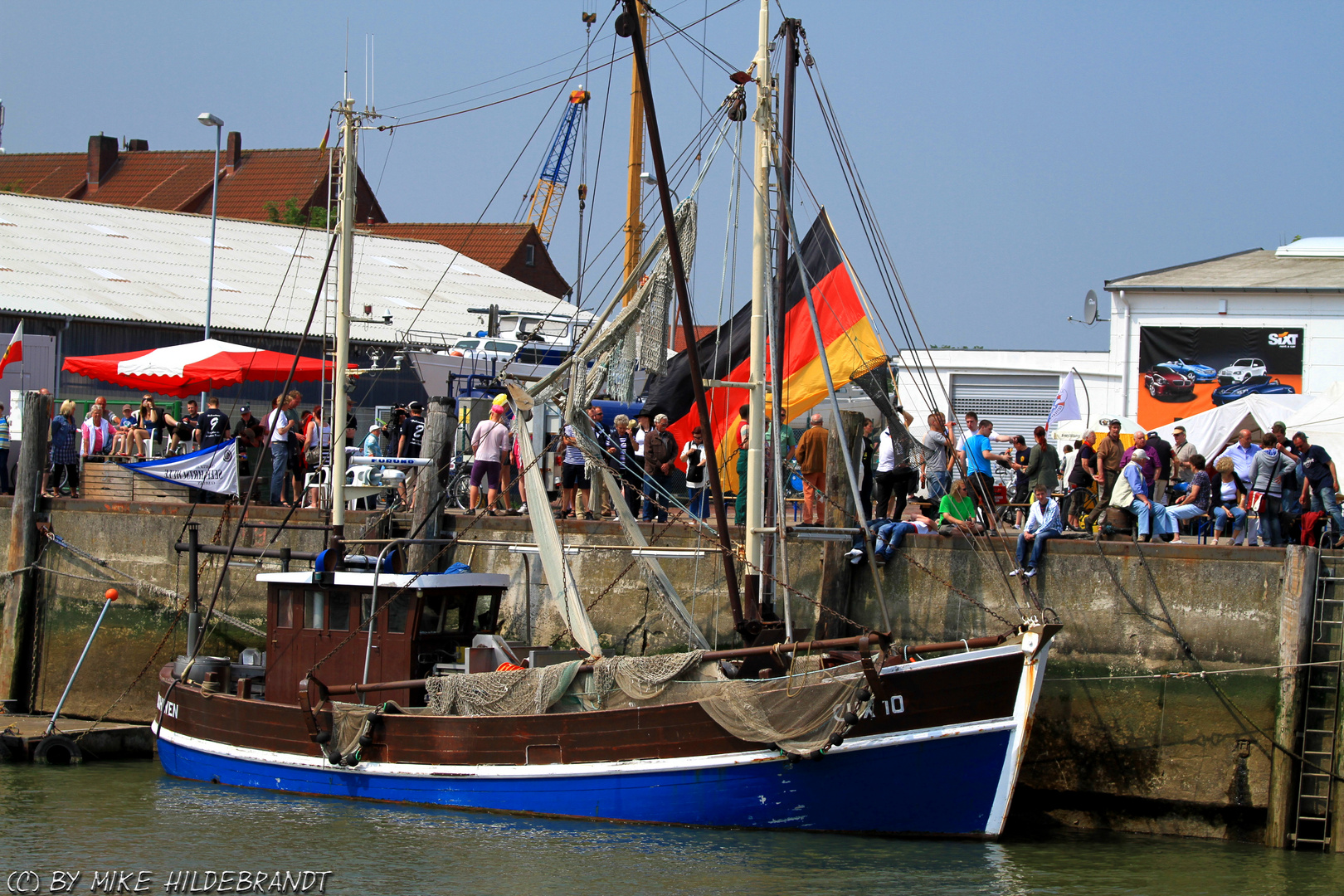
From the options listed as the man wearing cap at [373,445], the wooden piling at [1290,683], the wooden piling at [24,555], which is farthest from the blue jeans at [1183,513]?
the wooden piling at [24,555]

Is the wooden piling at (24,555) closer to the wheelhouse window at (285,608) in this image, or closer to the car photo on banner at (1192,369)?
the wheelhouse window at (285,608)

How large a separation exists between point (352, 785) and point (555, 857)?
11.7 ft

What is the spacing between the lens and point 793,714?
1400 centimetres

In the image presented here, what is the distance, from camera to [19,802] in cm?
1589

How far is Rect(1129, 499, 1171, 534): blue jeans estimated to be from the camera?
1616cm

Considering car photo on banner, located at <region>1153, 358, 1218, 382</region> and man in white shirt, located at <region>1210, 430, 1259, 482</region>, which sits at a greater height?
car photo on banner, located at <region>1153, 358, 1218, 382</region>

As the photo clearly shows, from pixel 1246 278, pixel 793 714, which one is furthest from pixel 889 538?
pixel 1246 278

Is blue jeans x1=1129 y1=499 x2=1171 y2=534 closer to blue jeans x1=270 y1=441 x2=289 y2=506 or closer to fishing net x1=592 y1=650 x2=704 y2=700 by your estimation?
fishing net x1=592 y1=650 x2=704 y2=700

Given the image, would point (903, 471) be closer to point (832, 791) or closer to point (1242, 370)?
point (832, 791)

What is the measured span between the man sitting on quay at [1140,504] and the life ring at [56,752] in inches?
515

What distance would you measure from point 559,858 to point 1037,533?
6.28 metres

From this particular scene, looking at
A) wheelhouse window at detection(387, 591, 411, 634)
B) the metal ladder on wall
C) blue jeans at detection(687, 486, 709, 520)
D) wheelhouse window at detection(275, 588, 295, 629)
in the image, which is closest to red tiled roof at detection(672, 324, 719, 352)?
blue jeans at detection(687, 486, 709, 520)

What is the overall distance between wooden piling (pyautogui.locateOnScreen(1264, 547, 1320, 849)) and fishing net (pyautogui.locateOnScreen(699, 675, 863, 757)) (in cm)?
433

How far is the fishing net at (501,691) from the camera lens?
591 inches
